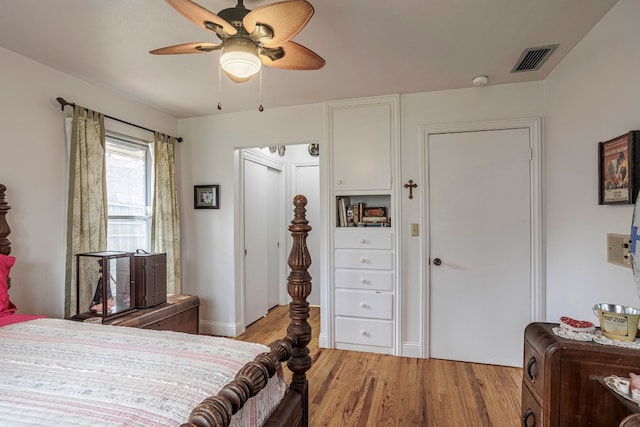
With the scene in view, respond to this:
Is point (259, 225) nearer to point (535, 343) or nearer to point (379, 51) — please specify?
point (379, 51)

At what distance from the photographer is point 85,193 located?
252 centimetres

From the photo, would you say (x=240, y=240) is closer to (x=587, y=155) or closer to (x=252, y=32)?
(x=252, y=32)

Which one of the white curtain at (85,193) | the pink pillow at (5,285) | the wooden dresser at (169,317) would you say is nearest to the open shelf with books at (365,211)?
the wooden dresser at (169,317)

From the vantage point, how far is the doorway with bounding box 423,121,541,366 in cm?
274

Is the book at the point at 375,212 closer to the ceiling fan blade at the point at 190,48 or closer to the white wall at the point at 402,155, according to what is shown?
the white wall at the point at 402,155

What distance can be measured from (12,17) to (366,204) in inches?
112

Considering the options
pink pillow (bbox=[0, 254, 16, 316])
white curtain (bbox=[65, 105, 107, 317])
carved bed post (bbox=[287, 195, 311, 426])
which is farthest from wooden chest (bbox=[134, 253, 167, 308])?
carved bed post (bbox=[287, 195, 311, 426])

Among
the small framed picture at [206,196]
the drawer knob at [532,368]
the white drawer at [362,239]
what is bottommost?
the drawer knob at [532,368]

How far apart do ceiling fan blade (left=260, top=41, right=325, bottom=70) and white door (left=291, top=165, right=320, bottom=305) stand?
9.18 ft

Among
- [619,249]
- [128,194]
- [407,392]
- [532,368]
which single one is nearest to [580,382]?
[532,368]

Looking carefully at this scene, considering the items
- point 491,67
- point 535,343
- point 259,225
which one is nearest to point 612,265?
point 535,343

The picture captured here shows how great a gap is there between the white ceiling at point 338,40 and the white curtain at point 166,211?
2.07 ft

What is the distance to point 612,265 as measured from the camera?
1.71 meters

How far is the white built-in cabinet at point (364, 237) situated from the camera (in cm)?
302
